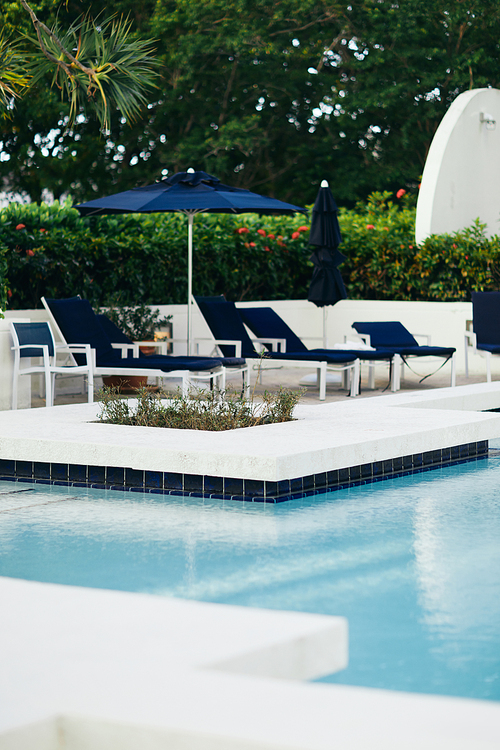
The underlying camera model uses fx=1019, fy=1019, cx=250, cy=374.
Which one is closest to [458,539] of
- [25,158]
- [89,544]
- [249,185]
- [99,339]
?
[89,544]

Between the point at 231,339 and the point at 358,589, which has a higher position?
the point at 231,339

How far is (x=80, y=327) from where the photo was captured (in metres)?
9.24

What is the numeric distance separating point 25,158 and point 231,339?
13.1 metres

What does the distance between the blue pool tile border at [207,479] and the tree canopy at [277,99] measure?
15.9 m

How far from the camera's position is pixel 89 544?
14.7ft

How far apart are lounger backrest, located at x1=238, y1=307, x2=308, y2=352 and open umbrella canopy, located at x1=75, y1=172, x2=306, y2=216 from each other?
109 cm

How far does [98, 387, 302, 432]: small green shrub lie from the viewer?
21.0 ft

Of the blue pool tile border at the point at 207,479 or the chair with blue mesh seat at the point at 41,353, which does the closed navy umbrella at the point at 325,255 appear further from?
the blue pool tile border at the point at 207,479

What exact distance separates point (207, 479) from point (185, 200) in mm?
5035

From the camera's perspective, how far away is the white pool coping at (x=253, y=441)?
5328 millimetres

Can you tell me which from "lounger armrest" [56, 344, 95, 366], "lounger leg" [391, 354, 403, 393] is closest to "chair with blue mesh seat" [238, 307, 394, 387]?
"lounger leg" [391, 354, 403, 393]

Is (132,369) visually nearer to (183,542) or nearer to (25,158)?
(183,542)

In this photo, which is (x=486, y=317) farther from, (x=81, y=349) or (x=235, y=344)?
(x=81, y=349)

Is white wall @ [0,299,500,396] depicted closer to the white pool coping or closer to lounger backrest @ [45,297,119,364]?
lounger backrest @ [45,297,119,364]
